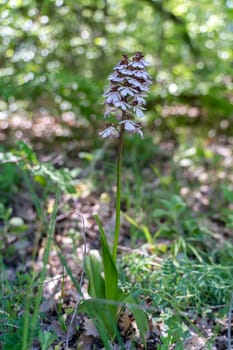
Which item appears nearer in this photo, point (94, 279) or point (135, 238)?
point (94, 279)

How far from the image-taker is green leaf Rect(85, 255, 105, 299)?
1.81 meters

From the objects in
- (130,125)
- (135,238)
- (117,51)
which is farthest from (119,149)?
(117,51)

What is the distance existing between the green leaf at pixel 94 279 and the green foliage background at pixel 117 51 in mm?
1677

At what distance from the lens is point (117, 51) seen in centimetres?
422

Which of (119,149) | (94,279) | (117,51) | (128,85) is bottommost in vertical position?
(94,279)

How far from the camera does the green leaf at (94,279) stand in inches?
71.1

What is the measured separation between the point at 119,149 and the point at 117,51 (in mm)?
2717

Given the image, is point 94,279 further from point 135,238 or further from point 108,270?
point 135,238

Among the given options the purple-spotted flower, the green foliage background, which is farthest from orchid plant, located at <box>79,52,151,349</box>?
the green foliage background

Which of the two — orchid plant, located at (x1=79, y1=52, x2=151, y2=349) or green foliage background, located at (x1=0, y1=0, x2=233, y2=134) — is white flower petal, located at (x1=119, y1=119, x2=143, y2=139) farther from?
green foliage background, located at (x1=0, y1=0, x2=233, y2=134)

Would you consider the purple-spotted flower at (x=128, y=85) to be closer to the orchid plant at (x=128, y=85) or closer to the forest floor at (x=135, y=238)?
the orchid plant at (x=128, y=85)

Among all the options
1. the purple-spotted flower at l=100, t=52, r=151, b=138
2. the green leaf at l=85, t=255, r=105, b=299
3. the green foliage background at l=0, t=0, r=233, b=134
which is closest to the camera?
the purple-spotted flower at l=100, t=52, r=151, b=138

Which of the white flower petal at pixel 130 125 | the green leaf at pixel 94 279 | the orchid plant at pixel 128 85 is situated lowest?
the green leaf at pixel 94 279

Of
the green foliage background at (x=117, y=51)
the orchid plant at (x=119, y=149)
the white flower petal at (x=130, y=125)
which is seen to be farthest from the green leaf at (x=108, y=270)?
the green foliage background at (x=117, y=51)
